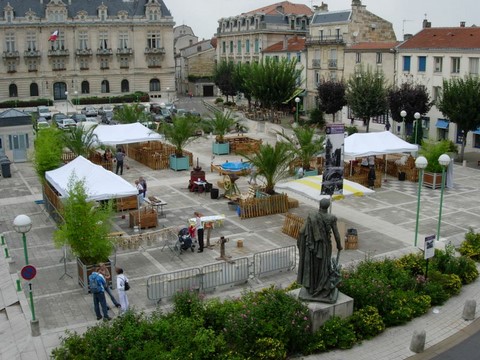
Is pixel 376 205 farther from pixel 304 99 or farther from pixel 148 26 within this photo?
pixel 148 26

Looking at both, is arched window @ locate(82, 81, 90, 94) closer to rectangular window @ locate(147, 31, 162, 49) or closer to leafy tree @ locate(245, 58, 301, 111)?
rectangular window @ locate(147, 31, 162, 49)

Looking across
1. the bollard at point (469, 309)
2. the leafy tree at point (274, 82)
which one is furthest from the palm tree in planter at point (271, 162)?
the leafy tree at point (274, 82)

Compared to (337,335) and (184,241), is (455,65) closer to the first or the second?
(184,241)

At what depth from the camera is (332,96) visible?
47.2 m

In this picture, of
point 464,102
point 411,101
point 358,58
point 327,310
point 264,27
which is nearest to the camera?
point 327,310

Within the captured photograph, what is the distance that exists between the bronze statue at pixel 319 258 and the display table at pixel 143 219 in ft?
31.0

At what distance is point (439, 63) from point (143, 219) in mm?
28284

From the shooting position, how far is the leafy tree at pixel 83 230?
15.8 meters

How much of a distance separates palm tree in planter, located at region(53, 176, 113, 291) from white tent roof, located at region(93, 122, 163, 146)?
49.5 ft

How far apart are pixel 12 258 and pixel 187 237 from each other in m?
5.61

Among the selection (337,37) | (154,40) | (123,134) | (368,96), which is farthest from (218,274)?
(154,40)

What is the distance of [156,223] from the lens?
22.3 m

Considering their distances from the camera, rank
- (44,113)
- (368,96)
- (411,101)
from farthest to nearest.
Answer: (44,113) → (368,96) → (411,101)

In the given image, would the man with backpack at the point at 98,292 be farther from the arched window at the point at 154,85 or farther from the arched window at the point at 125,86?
the arched window at the point at 154,85
